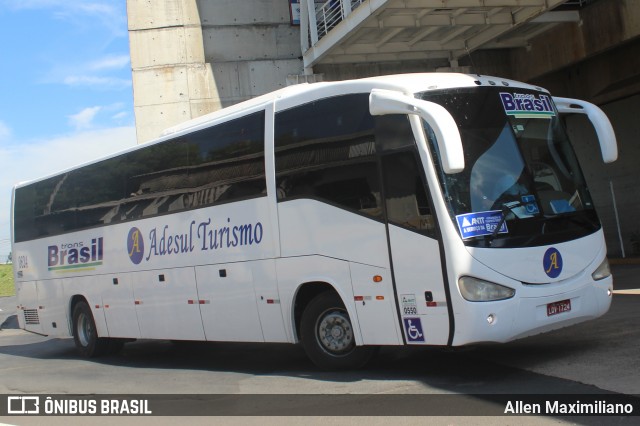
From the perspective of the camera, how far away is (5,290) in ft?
154

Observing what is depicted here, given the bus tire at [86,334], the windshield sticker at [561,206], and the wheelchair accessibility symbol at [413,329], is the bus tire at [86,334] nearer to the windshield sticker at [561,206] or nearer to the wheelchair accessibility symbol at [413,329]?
the wheelchair accessibility symbol at [413,329]

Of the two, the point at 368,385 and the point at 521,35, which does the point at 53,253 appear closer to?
the point at 368,385

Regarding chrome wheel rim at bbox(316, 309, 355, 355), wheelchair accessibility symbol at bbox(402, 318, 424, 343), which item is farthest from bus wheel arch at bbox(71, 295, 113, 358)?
wheelchair accessibility symbol at bbox(402, 318, 424, 343)

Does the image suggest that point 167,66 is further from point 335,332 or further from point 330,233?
point 335,332

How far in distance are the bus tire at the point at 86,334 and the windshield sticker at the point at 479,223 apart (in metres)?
8.45

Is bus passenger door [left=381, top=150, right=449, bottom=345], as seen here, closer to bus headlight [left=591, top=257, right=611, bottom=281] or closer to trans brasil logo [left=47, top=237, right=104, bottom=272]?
bus headlight [left=591, top=257, right=611, bottom=281]

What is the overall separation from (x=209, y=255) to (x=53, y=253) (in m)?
5.33

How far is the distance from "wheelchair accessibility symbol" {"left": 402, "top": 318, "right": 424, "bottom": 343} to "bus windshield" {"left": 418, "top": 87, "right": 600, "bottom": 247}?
1.04 m

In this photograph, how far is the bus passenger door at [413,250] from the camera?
7246 millimetres

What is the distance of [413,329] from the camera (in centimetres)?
748

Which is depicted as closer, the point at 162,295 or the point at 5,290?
the point at 162,295

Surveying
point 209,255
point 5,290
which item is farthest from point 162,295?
point 5,290

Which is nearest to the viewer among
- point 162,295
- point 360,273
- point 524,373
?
point 524,373

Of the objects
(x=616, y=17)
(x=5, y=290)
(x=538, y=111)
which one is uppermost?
(x=616, y=17)
